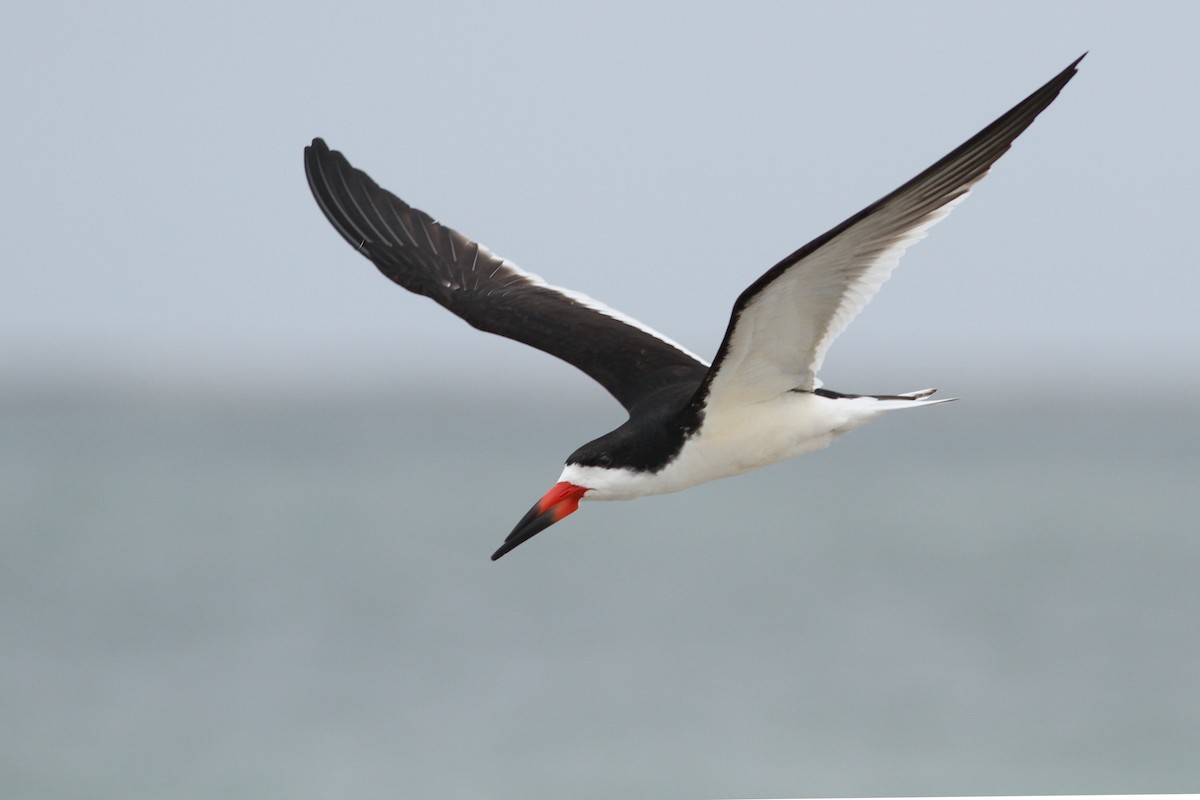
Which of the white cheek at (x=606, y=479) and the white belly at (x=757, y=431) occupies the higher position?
the white belly at (x=757, y=431)

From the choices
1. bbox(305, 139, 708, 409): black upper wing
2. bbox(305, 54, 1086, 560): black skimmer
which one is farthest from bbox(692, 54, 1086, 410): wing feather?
bbox(305, 139, 708, 409): black upper wing

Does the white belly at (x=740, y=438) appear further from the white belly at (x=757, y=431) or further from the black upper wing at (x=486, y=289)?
the black upper wing at (x=486, y=289)

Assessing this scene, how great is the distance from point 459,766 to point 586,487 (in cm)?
1631

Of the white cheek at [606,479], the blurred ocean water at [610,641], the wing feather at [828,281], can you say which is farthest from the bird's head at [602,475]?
the blurred ocean water at [610,641]

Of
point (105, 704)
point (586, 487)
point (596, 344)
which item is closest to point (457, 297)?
point (596, 344)

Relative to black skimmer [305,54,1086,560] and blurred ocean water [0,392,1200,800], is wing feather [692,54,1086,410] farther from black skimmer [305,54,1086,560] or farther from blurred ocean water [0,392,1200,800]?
blurred ocean water [0,392,1200,800]

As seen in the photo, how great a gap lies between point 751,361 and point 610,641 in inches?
883

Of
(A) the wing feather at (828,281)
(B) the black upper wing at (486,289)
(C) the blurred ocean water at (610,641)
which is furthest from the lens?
(C) the blurred ocean water at (610,641)

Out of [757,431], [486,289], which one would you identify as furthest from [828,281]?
[486,289]

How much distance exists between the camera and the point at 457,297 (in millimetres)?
6219

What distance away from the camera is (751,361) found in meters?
4.50

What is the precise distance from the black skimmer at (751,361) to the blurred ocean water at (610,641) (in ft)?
46.3

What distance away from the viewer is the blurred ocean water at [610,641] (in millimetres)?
20344

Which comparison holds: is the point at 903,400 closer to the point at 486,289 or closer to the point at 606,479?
the point at 606,479
